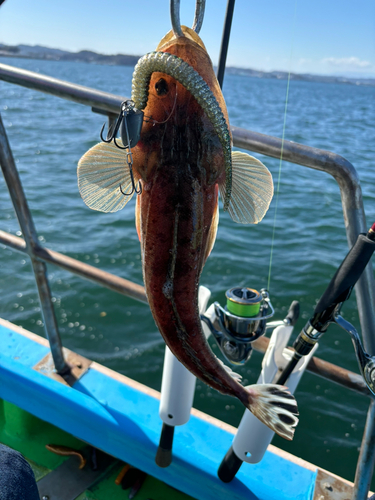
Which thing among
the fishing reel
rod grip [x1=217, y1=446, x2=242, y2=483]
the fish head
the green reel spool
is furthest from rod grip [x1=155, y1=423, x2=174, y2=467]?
the fish head

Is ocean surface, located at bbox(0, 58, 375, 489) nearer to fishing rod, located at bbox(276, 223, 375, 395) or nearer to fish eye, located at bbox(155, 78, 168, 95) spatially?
fishing rod, located at bbox(276, 223, 375, 395)

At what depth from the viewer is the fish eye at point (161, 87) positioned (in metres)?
1.06

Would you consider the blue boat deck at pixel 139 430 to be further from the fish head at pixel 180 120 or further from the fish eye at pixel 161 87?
the fish eye at pixel 161 87

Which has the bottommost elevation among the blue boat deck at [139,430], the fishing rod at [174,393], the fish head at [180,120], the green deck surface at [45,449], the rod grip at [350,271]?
the green deck surface at [45,449]

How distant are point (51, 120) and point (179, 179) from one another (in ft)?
77.4

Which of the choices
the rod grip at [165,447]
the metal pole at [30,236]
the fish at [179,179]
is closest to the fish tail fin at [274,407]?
the fish at [179,179]

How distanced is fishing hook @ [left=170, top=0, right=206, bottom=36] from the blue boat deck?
2199 millimetres

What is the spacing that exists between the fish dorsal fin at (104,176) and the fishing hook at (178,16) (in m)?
0.33

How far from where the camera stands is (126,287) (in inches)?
90.4

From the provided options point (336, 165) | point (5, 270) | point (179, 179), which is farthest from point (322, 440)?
point (5, 270)

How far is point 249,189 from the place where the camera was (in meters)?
1.27

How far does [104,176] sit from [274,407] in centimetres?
97

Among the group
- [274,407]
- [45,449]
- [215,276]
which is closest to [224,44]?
[274,407]

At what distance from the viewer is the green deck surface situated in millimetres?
2545
